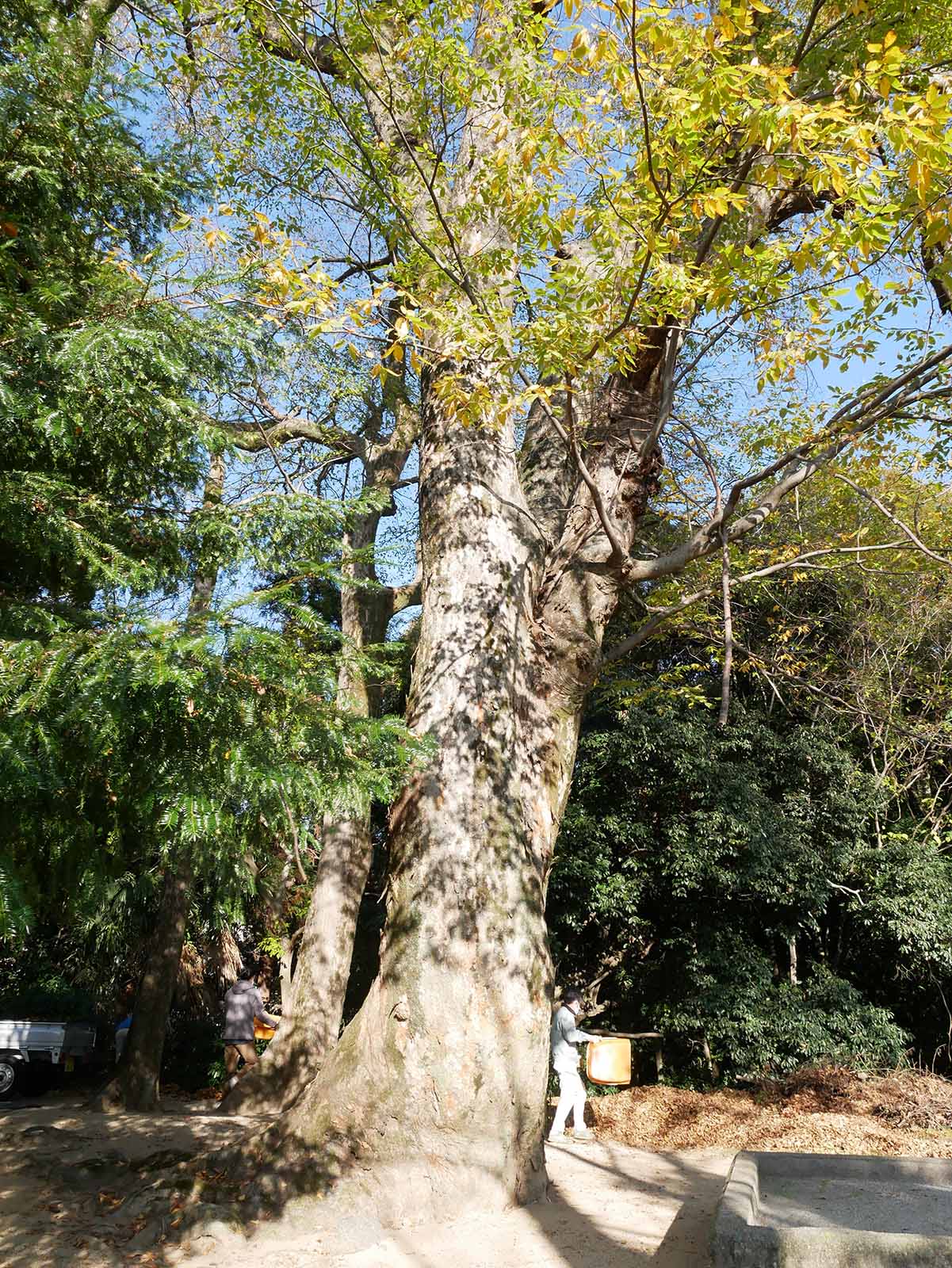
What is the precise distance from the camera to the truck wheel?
37.9ft

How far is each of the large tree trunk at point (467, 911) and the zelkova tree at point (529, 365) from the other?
0.02m

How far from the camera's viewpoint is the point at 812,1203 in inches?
211

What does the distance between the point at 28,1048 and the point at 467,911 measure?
940 centimetres

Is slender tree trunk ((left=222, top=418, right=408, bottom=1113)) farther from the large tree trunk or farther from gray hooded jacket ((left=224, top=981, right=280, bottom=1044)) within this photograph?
the large tree trunk

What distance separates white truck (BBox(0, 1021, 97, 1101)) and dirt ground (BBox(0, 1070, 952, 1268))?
2.33m

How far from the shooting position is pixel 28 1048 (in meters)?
11.6

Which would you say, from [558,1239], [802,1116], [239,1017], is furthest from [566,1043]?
[558,1239]

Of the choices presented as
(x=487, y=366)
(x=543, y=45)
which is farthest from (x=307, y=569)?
(x=543, y=45)

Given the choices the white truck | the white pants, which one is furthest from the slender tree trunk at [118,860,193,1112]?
the white pants

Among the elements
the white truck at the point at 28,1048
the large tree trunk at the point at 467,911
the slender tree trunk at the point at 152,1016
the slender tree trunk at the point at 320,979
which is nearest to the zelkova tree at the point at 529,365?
the large tree trunk at the point at 467,911

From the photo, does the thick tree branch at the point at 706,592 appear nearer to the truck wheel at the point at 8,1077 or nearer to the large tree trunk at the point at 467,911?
the large tree trunk at the point at 467,911

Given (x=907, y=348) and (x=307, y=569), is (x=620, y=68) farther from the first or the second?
(x=907, y=348)

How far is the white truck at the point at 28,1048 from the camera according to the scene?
11.6 metres

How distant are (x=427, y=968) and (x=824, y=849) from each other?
7669mm
